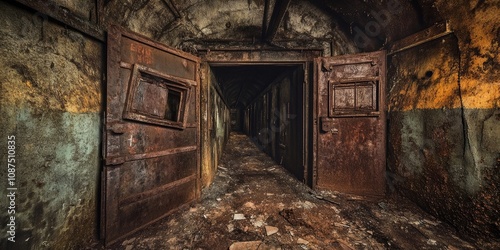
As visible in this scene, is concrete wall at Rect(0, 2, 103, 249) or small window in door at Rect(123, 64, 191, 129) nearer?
concrete wall at Rect(0, 2, 103, 249)

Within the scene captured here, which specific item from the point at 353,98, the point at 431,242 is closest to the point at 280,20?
the point at 353,98

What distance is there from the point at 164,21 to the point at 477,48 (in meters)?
4.41

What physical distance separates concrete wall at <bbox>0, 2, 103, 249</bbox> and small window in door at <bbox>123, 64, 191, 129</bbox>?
350 mm

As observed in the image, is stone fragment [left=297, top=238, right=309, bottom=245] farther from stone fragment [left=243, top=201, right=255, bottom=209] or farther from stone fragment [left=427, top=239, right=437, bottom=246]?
stone fragment [left=427, top=239, right=437, bottom=246]

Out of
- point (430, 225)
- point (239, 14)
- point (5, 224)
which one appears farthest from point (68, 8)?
point (430, 225)

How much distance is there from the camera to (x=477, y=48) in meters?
2.20

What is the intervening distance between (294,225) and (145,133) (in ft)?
8.02

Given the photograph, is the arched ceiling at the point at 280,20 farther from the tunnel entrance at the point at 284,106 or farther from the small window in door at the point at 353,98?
the small window in door at the point at 353,98

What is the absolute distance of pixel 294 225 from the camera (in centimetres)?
253

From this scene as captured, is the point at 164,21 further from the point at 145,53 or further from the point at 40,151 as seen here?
the point at 40,151

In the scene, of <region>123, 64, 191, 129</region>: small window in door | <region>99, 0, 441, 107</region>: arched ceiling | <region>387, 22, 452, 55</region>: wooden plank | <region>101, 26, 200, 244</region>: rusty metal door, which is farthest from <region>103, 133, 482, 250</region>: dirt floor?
<region>99, 0, 441, 107</region>: arched ceiling

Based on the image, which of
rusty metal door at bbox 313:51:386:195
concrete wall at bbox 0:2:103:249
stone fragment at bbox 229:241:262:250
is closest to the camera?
concrete wall at bbox 0:2:103:249

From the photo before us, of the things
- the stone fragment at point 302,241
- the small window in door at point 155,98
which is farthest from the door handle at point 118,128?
the stone fragment at point 302,241

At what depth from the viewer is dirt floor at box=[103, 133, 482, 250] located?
7.04 ft
